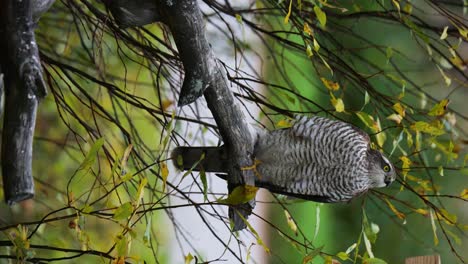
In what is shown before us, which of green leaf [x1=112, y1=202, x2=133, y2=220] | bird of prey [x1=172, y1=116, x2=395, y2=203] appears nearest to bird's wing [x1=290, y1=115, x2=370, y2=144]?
bird of prey [x1=172, y1=116, x2=395, y2=203]

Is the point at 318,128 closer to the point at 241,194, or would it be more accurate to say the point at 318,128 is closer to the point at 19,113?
the point at 241,194

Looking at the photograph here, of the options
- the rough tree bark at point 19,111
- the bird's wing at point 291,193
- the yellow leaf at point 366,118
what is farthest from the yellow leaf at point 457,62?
the rough tree bark at point 19,111

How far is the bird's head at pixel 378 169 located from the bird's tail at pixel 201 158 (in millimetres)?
85

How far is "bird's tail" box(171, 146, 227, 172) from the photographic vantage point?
38 cm

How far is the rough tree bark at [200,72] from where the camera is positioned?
32 centimetres

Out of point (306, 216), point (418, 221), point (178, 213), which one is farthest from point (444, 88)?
point (178, 213)

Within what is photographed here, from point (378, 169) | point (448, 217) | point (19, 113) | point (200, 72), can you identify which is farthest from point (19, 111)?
point (448, 217)

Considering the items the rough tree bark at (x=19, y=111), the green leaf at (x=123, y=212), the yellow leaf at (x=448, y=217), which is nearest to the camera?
the rough tree bark at (x=19, y=111)

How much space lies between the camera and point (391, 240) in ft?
4.21

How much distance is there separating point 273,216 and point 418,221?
0.33 m

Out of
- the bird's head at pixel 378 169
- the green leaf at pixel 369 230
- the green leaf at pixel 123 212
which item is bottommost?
the green leaf at pixel 369 230

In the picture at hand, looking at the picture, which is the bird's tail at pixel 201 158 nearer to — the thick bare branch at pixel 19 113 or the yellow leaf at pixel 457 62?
the thick bare branch at pixel 19 113

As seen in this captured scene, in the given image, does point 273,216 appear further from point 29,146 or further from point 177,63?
point 29,146

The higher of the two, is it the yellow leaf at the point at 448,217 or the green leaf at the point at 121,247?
the yellow leaf at the point at 448,217
